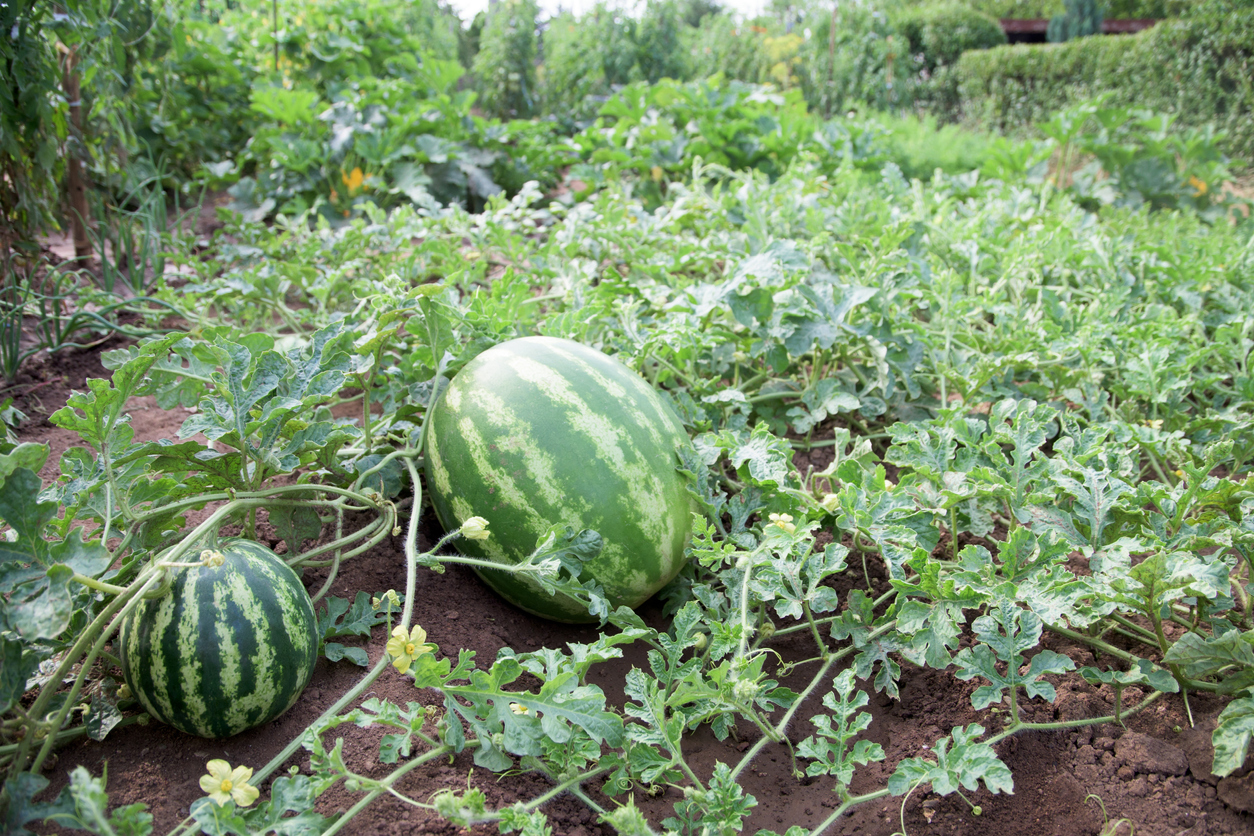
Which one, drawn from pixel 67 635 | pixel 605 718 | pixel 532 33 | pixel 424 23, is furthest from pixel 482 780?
pixel 424 23

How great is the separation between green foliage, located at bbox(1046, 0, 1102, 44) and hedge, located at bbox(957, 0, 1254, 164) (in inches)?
217

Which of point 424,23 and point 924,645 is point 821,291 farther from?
point 424,23

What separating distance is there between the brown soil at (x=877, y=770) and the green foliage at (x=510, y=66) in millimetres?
7894

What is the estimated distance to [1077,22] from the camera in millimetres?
15102

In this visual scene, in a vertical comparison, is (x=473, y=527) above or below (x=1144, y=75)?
below

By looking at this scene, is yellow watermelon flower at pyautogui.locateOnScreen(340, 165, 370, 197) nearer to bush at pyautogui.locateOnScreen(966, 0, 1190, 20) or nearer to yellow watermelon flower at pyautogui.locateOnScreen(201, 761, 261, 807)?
yellow watermelon flower at pyautogui.locateOnScreen(201, 761, 261, 807)

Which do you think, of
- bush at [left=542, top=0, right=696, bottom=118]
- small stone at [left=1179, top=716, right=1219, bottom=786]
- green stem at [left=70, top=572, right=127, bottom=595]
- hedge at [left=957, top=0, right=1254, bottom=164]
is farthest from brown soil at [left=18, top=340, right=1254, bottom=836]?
hedge at [left=957, top=0, right=1254, bottom=164]

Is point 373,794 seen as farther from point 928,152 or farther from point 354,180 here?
point 928,152

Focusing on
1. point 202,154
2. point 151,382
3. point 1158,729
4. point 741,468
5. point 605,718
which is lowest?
point 1158,729

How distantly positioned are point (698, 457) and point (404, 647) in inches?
31.4

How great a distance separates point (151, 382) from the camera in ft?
5.01

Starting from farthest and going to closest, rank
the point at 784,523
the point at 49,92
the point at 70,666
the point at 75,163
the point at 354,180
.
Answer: the point at 354,180
the point at 75,163
the point at 49,92
the point at 784,523
the point at 70,666

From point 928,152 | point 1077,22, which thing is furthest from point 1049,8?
point 928,152

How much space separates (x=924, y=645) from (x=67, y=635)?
1.51 metres
